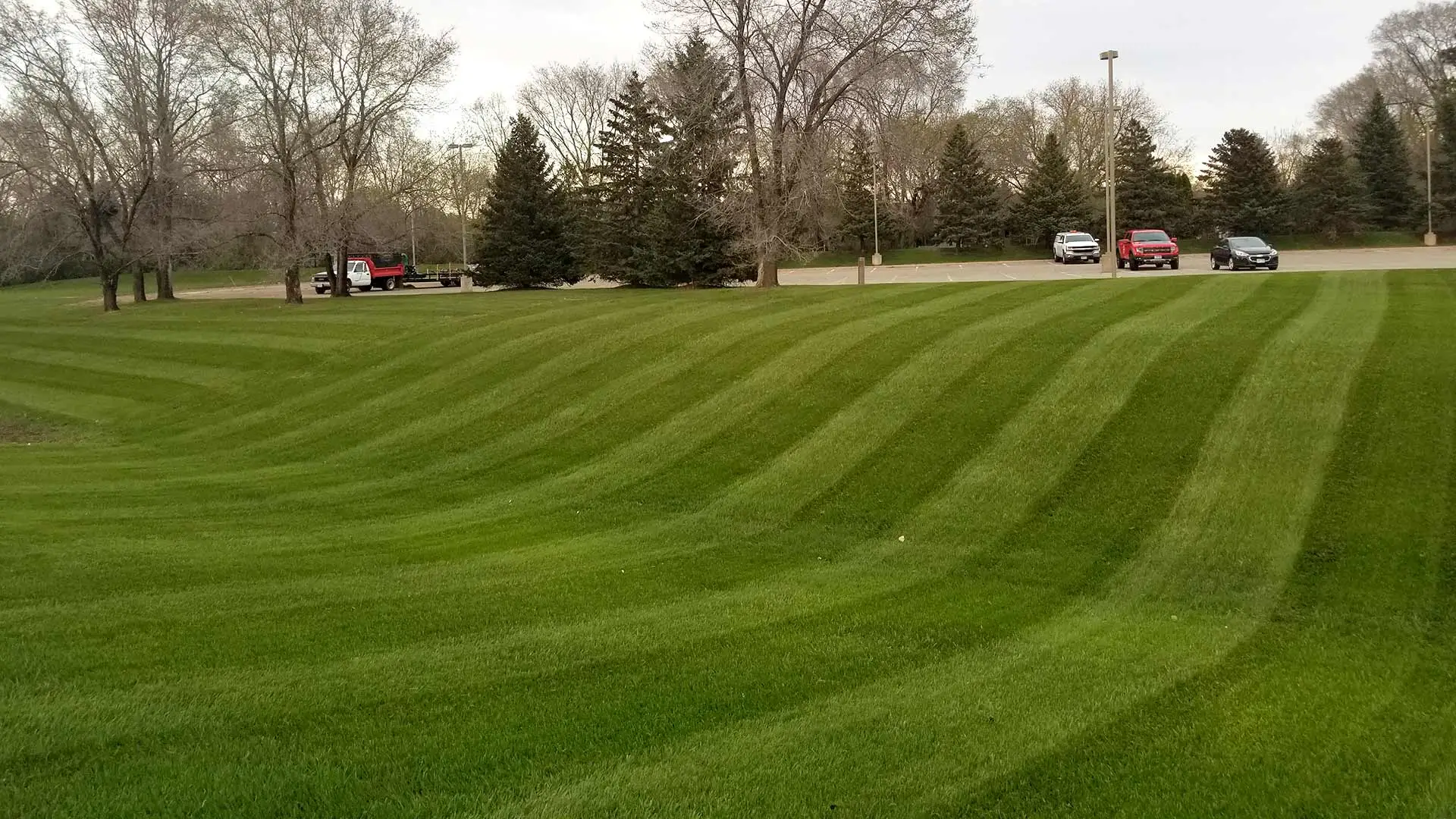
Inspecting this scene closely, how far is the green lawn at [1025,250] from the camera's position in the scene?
196ft

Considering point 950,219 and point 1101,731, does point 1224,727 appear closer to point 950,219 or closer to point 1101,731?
point 1101,731

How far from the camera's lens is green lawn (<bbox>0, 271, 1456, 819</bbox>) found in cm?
396

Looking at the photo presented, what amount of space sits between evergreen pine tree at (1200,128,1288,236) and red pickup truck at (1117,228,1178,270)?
2575 centimetres

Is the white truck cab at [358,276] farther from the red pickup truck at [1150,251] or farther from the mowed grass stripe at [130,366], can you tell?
the red pickup truck at [1150,251]

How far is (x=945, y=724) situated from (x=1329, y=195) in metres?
70.6

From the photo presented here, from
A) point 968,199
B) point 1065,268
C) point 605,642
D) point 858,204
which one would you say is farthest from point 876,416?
point 858,204

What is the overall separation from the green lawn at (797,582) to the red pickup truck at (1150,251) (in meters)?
26.8

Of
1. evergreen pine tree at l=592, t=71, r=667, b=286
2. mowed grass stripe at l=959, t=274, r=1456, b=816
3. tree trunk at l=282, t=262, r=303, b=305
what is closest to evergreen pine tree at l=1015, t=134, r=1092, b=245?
evergreen pine tree at l=592, t=71, r=667, b=286

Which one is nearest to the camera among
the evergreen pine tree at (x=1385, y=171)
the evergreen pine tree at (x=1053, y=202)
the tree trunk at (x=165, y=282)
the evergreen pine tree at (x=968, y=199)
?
the tree trunk at (x=165, y=282)

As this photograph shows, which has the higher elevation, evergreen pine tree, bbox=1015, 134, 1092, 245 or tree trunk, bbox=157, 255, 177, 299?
evergreen pine tree, bbox=1015, 134, 1092, 245

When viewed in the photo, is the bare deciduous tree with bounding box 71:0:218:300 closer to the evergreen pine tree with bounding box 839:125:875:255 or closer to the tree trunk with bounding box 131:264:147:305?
the tree trunk with bounding box 131:264:147:305

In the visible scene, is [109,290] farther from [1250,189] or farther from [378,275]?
[1250,189]

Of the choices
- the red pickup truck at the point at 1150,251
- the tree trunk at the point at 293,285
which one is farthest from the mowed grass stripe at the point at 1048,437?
the tree trunk at the point at 293,285

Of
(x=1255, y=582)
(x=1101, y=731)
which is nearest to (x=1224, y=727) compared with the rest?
(x=1101, y=731)
